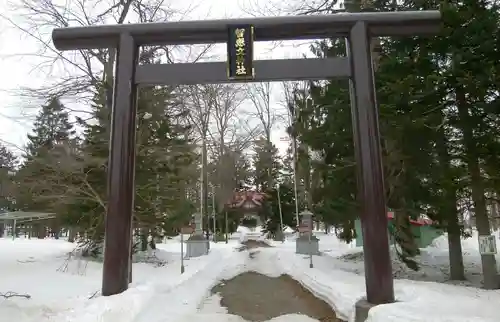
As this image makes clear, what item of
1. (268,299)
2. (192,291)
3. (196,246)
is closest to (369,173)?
(268,299)

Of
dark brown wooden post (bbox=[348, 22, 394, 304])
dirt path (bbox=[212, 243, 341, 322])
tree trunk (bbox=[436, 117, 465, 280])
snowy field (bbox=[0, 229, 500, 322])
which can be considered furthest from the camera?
tree trunk (bbox=[436, 117, 465, 280])

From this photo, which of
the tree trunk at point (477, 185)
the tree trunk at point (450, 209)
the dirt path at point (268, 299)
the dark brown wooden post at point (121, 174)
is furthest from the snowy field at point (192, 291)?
the tree trunk at point (477, 185)

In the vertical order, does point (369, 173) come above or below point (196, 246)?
above

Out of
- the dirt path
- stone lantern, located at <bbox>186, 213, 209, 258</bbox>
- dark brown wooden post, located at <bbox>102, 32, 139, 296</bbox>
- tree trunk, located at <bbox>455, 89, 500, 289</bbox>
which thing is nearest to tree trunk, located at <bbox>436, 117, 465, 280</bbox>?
tree trunk, located at <bbox>455, 89, 500, 289</bbox>

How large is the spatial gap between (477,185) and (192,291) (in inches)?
299

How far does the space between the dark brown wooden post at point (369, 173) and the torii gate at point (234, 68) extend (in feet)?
0.06

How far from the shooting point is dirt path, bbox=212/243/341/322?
7.94 meters

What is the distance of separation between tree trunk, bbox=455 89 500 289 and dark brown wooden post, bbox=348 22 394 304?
4156 millimetres

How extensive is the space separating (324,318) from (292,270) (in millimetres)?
7675

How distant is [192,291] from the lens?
35.2ft

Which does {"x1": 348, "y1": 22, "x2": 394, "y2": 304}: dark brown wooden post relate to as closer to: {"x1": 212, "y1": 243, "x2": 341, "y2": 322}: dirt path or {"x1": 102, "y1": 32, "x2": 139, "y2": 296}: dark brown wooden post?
{"x1": 212, "y1": 243, "x2": 341, "y2": 322}: dirt path

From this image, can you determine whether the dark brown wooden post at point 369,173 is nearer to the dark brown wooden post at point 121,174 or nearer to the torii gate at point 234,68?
the torii gate at point 234,68

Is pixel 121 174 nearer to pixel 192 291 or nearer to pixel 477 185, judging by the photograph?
pixel 192 291

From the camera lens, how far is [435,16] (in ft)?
24.2
